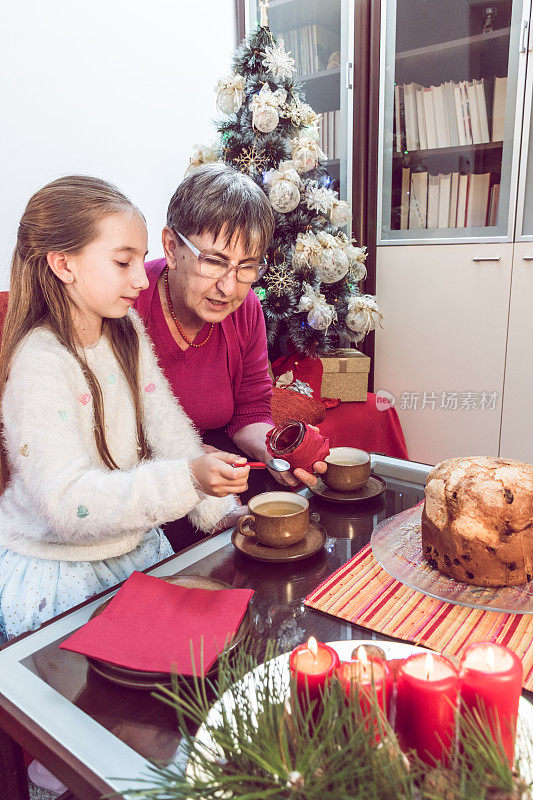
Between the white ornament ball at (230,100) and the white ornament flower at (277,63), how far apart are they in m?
0.17

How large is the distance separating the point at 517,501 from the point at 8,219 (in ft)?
7.08

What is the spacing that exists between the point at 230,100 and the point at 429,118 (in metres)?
1.10

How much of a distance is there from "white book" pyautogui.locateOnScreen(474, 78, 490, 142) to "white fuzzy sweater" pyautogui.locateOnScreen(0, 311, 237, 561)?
7.79 ft

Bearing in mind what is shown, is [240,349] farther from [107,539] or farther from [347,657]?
[347,657]

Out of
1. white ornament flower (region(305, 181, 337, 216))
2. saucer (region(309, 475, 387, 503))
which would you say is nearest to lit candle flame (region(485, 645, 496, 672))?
saucer (region(309, 475, 387, 503))

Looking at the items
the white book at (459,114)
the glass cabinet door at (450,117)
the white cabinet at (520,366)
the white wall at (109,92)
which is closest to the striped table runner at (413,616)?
the white wall at (109,92)

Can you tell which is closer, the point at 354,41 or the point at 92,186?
the point at 92,186

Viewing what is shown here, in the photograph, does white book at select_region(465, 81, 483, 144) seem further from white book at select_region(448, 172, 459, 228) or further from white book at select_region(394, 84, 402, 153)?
white book at select_region(394, 84, 402, 153)

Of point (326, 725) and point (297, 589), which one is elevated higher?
point (326, 725)

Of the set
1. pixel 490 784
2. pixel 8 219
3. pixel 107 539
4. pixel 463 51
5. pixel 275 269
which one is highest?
pixel 463 51

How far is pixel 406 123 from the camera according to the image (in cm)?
313

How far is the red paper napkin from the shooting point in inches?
A: 26.9

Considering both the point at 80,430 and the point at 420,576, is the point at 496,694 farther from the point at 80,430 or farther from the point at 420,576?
the point at 80,430

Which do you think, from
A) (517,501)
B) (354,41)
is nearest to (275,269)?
(354,41)
